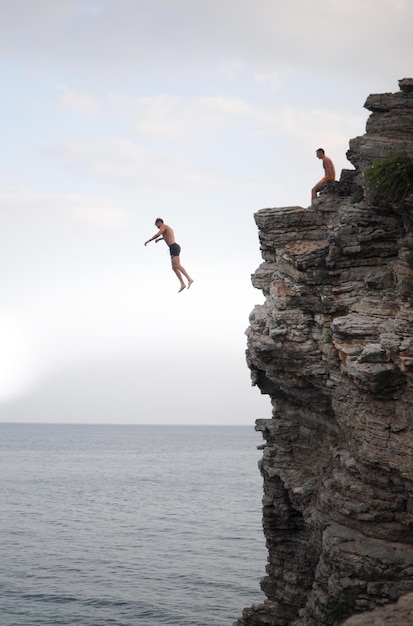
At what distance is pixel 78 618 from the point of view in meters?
50.4

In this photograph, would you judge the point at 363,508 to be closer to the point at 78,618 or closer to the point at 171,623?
the point at 171,623

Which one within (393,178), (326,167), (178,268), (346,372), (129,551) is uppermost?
(326,167)

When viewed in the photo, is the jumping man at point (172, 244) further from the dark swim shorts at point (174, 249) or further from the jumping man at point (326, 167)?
the jumping man at point (326, 167)

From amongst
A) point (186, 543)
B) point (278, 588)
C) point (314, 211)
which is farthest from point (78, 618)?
point (314, 211)

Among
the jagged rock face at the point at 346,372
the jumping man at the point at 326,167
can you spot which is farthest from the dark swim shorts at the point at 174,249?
the jumping man at the point at 326,167

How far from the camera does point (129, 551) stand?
73875 millimetres

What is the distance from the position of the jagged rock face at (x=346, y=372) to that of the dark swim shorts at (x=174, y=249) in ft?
11.6

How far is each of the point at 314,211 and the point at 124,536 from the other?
58.9 meters

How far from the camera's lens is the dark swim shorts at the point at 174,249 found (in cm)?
2994

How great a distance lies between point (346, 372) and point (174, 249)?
7.91 m

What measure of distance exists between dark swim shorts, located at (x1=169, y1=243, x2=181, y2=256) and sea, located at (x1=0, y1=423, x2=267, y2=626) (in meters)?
27.7

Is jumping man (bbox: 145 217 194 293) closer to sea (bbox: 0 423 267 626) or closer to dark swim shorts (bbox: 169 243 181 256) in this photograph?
dark swim shorts (bbox: 169 243 181 256)

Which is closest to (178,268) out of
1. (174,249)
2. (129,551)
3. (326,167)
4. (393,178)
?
(174,249)

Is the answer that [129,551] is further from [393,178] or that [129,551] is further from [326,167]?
[393,178]
